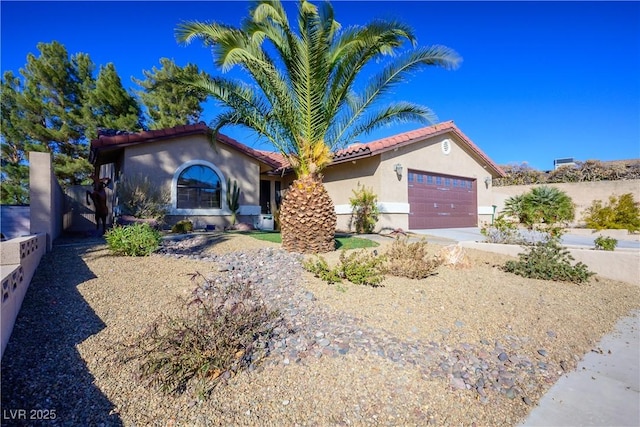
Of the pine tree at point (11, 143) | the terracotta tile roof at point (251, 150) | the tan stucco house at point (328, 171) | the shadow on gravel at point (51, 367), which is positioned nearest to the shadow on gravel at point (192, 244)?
the shadow on gravel at point (51, 367)

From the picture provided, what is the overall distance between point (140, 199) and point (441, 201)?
13101 mm

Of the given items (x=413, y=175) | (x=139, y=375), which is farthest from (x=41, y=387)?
(x=413, y=175)

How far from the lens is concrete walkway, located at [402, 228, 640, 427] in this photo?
8.45 feet

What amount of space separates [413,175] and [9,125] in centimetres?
2402

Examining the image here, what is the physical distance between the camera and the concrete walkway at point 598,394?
2.58 metres

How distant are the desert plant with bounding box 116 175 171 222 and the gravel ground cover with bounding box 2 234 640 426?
560 cm

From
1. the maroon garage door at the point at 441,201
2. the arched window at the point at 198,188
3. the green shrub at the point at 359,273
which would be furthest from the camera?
the maroon garage door at the point at 441,201

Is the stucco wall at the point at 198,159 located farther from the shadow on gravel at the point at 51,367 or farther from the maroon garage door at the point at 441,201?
the shadow on gravel at the point at 51,367

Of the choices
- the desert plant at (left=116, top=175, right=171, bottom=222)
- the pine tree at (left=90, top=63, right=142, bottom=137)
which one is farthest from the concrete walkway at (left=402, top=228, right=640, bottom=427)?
the pine tree at (left=90, top=63, right=142, bottom=137)

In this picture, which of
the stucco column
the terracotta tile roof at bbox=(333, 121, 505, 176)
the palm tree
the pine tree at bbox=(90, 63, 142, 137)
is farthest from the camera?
the pine tree at bbox=(90, 63, 142, 137)

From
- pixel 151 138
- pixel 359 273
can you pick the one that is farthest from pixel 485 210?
pixel 151 138

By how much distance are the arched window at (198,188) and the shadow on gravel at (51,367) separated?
8.97m

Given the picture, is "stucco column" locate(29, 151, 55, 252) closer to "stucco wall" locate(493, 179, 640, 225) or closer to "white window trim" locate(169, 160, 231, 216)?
"white window trim" locate(169, 160, 231, 216)

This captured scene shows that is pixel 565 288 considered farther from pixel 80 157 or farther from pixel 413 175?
pixel 80 157
